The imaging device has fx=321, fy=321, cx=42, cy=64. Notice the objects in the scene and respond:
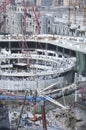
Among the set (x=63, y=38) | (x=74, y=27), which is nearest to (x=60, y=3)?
(x=74, y=27)

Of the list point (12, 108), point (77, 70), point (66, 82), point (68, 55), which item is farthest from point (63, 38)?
→ point (12, 108)

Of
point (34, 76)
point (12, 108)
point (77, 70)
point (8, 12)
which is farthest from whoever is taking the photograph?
point (8, 12)

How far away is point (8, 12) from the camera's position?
99.1 ft

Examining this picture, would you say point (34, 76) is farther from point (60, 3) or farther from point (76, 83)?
point (60, 3)

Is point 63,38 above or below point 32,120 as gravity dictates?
above

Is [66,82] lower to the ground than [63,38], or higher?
lower

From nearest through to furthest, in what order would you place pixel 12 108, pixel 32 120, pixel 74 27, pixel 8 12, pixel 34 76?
1. pixel 32 120
2. pixel 12 108
3. pixel 34 76
4. pixel 74 27
5. pixel 8 12

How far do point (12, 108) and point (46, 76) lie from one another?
2833mm

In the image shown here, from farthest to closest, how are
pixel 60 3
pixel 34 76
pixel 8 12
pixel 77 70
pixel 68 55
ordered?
pixel 60 3
pixel 8 12
pixel 68 55
pixel 77 70
pixel 34 76

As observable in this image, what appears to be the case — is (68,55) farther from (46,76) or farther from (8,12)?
A: (8,12)

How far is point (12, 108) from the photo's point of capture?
12695 millimetres

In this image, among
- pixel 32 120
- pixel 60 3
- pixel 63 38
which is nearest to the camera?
pixel 32 120

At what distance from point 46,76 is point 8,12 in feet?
54.5

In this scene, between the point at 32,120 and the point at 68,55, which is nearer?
the point at 32,120
